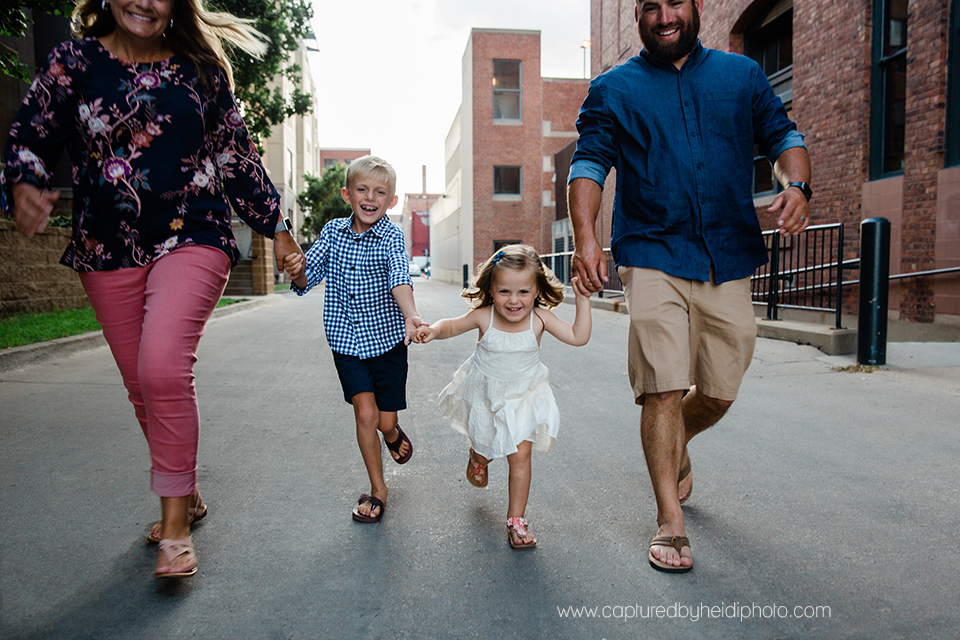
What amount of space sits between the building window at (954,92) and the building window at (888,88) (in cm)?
82

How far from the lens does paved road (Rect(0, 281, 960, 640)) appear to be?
2131 mm

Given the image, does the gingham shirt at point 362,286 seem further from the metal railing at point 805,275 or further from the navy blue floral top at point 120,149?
the metal railing at point 805,275

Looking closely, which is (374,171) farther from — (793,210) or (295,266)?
(793,210)

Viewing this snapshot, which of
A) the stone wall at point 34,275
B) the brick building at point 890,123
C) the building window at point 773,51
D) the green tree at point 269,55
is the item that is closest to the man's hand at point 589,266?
the brick building at point 890,123

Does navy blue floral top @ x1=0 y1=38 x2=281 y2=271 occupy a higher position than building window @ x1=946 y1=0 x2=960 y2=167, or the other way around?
building window @ x1=946 y1=0 x2=960 y2=167

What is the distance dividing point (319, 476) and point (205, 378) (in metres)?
3.28

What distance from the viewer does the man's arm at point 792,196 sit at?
2.65 m

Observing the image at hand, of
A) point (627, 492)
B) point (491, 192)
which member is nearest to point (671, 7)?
point (627, 492)

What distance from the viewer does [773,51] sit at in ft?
44.5

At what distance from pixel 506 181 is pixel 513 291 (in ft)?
103

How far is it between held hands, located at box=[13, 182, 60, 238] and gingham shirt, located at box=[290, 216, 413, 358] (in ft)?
3.17

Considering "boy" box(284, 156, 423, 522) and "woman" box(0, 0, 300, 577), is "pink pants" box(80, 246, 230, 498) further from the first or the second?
"boy" box(284, 156, 423, 522)

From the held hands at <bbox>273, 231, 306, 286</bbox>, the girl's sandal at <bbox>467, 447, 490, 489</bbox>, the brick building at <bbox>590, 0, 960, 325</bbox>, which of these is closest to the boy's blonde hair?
the held hands at <bbox>273, 231, 306, 286</bbox>

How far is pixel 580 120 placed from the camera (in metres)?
2.90
